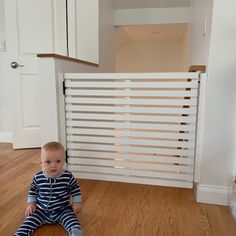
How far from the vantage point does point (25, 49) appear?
2582mm

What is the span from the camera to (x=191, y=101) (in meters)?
1.57

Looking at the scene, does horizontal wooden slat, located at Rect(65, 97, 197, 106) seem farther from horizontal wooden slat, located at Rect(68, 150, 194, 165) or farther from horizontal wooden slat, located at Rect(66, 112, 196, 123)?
horizontal wooden slat, located at Rect(68, 150, 194, 165)

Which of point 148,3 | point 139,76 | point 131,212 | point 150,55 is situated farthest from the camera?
point 150,55

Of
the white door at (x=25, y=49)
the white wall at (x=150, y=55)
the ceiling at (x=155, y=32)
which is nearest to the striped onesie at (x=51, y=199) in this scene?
the white door at (x=25, y=49)

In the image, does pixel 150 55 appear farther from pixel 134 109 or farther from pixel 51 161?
pixel 51 161

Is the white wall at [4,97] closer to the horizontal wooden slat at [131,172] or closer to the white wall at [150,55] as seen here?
the horizontal wooden slat at [131,172]

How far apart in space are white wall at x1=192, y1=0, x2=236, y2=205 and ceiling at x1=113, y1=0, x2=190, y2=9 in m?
2.34

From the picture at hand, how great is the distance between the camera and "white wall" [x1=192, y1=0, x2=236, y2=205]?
1.35 m

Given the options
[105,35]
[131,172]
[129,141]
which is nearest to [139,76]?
[129,141]

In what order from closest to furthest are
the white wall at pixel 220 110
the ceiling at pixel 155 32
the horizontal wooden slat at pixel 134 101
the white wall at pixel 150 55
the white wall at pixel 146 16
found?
the white wall at pixel 220 110 < the horizontal wooden slat at pixel 134 101 < the white wall at pixel 146 16 < the ceiling at pixel 155 32 < the white wall at pixel 150 55

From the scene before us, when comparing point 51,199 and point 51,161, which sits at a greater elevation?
point 51,161

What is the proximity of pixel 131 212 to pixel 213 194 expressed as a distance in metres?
0.53

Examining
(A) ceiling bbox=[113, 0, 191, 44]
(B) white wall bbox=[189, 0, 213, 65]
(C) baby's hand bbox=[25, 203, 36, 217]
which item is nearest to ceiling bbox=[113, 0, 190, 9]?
(A) ceiling bbox=[113, 0, 191, 44]

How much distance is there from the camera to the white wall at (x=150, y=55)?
19.6 feet
